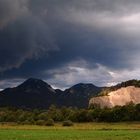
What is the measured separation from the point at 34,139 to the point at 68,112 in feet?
381

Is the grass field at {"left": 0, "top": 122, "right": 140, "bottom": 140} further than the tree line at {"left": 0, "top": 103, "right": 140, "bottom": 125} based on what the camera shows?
No

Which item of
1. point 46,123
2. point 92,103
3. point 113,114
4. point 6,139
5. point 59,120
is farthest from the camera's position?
point 92,103

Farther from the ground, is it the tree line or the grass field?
the tree line

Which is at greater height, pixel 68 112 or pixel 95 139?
pixel 68 112

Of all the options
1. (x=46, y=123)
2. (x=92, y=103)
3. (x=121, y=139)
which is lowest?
(x=121, y=139)

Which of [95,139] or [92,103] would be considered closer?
[95,139]

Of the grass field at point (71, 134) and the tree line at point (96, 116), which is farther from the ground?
the tree line at point (96, 116)

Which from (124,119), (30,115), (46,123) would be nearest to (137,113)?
(124,119)

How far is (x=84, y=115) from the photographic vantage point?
5989 inches

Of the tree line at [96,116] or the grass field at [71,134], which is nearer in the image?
the grass field at [71,134]

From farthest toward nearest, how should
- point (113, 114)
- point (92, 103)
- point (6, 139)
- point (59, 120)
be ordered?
point (92, 103) < point (59, 120) < point (113, 114) < point (6, 139)

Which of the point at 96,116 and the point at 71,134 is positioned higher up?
the point at 96,116

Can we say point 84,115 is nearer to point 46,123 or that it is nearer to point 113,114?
point 113,114

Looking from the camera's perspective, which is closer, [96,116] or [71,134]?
[71,134]
